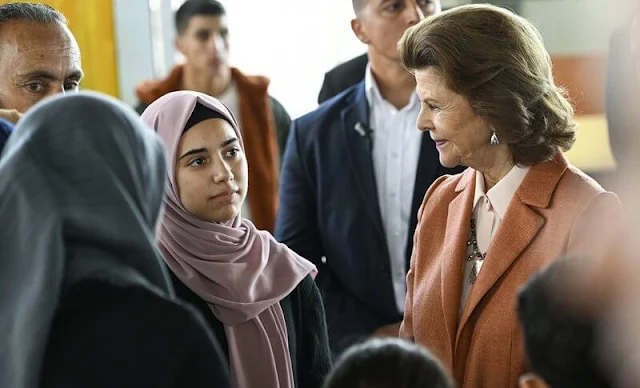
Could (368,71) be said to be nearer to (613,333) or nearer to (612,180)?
(612,180)

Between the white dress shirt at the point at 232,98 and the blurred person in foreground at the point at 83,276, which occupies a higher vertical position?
the blurred person in foreground at the point at 83,276

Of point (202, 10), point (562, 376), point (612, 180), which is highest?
point (562, 376)

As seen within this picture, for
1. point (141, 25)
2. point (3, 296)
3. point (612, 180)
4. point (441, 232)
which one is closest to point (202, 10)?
point (141, 25)

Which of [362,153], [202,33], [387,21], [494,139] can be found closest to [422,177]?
[362,153]

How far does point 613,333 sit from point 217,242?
1237 mm

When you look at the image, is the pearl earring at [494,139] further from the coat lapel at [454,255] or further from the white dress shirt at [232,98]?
the white dress shirt at [232,98]

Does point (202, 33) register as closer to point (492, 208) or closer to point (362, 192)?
point (362, 192)

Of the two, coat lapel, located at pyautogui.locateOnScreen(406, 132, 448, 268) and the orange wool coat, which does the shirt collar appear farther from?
coat lapel, located at pyautogui.locateOnScreen(406, 132, 448, 268)

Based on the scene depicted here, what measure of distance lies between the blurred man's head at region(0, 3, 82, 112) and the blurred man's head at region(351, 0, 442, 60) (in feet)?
4.28

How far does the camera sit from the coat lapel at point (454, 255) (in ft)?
8.61

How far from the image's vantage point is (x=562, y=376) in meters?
1.58

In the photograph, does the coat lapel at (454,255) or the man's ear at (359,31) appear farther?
the man's ear at (359,31)

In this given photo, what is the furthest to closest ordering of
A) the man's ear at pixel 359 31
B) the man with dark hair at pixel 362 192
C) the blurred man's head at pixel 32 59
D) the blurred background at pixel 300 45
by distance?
1. the blurred background at pixel 300 45
2. the man's ear at pixel 359 31
3. the man with dark hair at pixel 362 192
4. the blurred man's head at pixel 32 59

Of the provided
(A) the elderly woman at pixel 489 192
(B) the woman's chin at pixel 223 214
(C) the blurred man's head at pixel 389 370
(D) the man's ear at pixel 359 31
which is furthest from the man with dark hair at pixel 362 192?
(C) the blurred man's head at pixel 389 370
